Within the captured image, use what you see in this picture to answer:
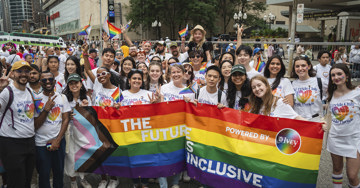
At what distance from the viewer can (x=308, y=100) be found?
4211mm

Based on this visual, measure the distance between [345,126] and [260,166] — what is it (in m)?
1.29

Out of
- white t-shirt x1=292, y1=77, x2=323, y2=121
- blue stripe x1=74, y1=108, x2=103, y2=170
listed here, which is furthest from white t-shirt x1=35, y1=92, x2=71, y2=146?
white t-shirt x1=292, y1=77, x2=323, y2=121

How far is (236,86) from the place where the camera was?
4.02 meters

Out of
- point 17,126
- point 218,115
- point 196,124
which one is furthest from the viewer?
point 196,124

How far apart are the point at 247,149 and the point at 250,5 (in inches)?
1951

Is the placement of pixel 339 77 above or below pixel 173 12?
below

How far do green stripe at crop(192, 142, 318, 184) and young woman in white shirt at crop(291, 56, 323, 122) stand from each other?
140 centimetres

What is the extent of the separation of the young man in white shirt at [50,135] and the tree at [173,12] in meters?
37.1

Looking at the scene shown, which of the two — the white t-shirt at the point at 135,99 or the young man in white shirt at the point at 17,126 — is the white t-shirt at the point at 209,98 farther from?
the young man in white shirt at the point at 17,126

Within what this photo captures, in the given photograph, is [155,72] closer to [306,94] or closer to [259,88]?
[259,88]

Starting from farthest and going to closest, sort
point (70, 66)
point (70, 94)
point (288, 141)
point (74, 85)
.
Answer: point (70, 66) < point (70, 94) < point (74, 85) < point (288, 141)

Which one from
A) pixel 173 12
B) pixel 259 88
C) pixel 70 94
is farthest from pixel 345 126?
pixel 173 12

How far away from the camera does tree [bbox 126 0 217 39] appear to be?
39.4m

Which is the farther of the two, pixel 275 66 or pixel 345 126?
pixel 275 66
